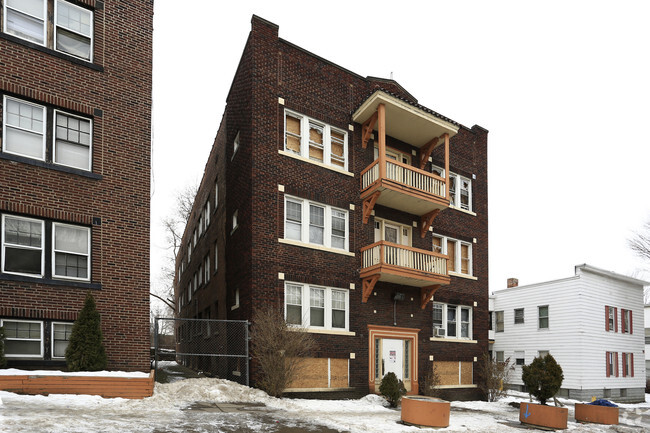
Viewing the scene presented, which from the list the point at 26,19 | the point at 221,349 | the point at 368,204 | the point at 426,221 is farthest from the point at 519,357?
the point at 26,19

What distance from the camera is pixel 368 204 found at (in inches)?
784

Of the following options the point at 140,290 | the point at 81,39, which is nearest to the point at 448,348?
the point at 140,290

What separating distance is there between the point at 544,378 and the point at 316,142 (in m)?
11.1

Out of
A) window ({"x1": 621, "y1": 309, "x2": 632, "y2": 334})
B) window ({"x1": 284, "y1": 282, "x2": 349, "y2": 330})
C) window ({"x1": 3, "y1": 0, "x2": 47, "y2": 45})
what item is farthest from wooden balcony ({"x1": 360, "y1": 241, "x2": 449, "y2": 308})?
window ({"x1": 621, "y1": 309, "x2": 632, "y2": 334})

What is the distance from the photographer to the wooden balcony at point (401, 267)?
18.8 meters

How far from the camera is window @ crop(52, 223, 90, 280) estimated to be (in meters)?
13.6

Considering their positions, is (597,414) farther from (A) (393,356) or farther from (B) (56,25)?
(B) (56,25)

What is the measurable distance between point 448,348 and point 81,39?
17747 millimetres

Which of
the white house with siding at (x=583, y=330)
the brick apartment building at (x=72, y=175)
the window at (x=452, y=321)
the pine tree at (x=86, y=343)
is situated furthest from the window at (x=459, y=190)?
the pine tree at (x=86, y=343)

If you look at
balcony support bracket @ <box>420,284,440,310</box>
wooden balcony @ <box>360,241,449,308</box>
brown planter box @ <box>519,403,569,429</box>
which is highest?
wooden balcony @ <box>360,241,449,308</box>

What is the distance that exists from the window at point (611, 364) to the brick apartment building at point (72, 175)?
1058 inches

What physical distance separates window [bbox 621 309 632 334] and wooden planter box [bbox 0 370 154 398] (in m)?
29.5

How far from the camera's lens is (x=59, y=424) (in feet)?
30.5

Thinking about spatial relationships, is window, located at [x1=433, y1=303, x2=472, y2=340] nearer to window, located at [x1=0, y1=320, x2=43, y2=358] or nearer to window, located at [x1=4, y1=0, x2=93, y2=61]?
window, located at [x1=0, y1=320, x2=43, y2=358]
